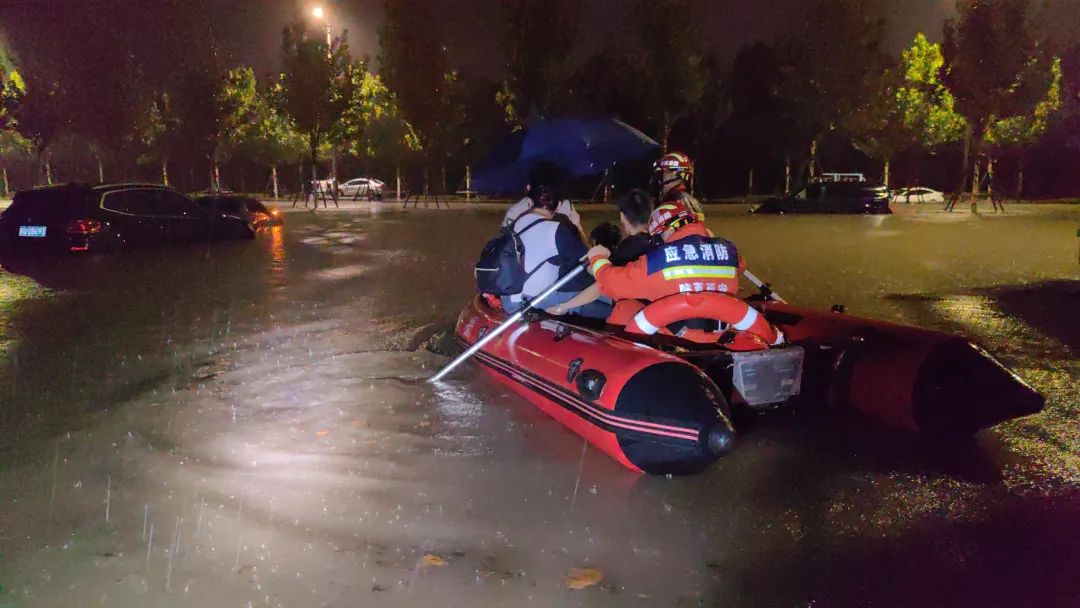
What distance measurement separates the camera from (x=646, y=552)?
387 centimetres

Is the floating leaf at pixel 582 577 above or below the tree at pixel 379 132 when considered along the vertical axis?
below

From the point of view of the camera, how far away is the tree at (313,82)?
34.4 meters

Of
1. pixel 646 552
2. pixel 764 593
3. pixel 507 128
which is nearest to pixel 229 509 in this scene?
pixel 646 552

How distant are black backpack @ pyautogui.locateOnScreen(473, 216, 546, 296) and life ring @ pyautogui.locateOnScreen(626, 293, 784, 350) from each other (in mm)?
1218

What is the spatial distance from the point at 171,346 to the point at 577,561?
5802mm

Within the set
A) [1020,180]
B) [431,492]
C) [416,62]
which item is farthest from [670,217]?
[1020,180]

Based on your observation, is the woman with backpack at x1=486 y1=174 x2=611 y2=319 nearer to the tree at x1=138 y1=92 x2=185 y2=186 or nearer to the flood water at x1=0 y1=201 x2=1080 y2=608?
the flood water at x1=0 y1=201 x2=1080 y2=608

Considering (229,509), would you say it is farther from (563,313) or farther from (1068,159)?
(1068,159)

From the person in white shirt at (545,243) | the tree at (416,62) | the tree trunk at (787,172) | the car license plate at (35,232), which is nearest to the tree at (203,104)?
the tree at (416,62)

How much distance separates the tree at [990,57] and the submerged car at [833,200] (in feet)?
14.2

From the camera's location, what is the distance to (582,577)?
11.9 ft

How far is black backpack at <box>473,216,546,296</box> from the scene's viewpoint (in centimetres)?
645

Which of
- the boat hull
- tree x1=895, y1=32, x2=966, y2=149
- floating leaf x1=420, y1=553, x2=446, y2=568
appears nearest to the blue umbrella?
the boat hull

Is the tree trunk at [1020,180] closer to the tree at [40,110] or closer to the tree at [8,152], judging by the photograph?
the tree at [40,110]
